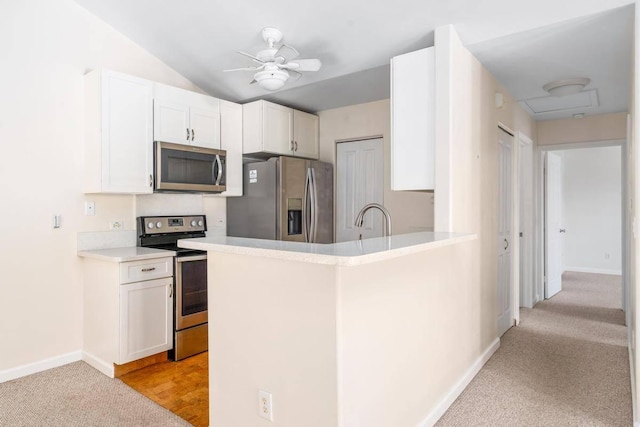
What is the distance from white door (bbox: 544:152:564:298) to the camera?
17.4 feet

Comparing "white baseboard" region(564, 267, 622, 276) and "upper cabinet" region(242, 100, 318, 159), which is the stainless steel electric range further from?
"white baseboard" region(564, 267, 622, 276)

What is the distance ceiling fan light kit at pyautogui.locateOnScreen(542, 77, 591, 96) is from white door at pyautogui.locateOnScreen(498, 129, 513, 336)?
0.52 meters

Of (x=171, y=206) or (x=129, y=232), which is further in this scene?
(x=171, y=206)

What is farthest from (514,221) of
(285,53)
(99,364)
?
(99,364)

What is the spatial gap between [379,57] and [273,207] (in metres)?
1.68

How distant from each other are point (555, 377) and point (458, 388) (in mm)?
839

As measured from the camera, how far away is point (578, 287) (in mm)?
5957

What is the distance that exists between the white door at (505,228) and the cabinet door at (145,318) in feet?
9.44

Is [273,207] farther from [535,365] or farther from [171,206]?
[535,365]

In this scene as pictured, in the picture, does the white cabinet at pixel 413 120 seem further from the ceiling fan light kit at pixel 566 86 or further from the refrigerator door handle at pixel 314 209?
the ceiling fan light kit at pixel 566 86

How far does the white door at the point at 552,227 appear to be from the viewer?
17.4 ft

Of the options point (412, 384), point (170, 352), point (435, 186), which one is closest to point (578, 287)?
point (435, 186)

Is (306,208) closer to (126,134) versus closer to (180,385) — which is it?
(126,134)

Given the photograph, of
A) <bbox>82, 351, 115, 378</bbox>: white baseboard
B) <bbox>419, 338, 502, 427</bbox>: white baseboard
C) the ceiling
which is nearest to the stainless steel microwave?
the ceiling
